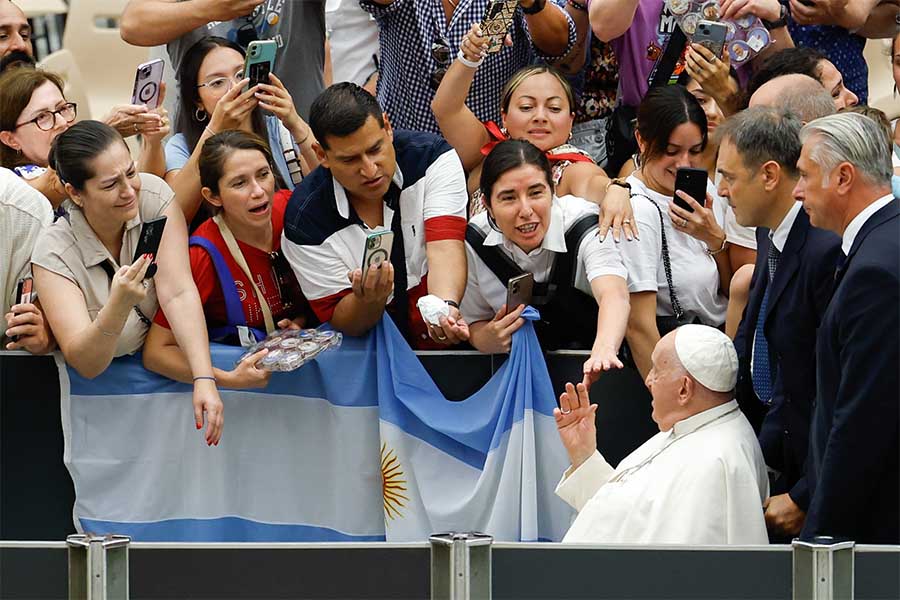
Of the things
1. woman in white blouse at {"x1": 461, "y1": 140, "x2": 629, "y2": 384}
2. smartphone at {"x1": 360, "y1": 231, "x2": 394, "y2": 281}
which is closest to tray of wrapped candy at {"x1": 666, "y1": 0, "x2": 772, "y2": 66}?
woman in white blouse at {"x1": 461, "y1": 140, "x2": 629, "y2": 384}

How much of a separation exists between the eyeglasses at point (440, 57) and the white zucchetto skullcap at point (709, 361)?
1.98m

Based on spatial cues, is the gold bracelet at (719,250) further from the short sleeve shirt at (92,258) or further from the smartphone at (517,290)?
the short sleeve shirt at (92,258)

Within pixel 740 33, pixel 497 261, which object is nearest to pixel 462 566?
pixel 497 261

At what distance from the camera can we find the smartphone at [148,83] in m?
5.53

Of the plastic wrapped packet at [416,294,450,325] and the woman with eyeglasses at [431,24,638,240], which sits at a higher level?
the woman with eyeglasses at [431,24,638,240]

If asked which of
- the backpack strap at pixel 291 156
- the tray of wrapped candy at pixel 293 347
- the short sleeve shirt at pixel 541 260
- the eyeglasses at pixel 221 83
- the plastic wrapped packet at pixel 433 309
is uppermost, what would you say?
the eyeglasses at pixel 221 83

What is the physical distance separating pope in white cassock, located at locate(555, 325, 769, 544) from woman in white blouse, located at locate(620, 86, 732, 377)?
53 centimetres

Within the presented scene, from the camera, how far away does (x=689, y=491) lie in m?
4.42

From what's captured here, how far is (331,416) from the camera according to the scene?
17.3 ft

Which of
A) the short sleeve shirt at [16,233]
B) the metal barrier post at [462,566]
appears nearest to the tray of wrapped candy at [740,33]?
the short sleeve shirt at [16,233]

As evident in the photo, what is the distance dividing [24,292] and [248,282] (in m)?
0.77

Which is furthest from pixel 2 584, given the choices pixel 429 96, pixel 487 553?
pixel 429 96

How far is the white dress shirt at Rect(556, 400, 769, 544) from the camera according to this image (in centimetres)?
440

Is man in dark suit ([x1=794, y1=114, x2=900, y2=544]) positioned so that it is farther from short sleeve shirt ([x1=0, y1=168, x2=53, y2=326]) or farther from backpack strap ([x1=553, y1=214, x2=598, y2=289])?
short sleeve shirt ([x1=0, y1=168, x2=53, y2=326])
